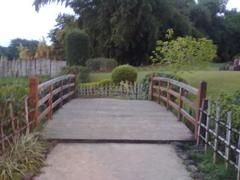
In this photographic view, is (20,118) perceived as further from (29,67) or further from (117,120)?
(29,67)

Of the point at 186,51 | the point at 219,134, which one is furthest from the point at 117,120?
the point at 186,51

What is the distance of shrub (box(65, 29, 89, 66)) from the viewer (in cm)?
2750

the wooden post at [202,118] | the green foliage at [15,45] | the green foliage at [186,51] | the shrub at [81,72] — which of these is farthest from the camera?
the green foliage at [15,45]

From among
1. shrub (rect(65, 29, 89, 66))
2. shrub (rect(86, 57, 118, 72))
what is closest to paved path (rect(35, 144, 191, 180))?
shrub (rect(86, 57, 118, 72))

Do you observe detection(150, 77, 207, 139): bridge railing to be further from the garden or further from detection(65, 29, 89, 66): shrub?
detection(65, 29, 89, 66): shrub

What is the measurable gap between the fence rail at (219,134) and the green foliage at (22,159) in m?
2.50

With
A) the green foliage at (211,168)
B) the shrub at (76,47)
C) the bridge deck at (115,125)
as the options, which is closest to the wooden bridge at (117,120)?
the bridge deck at (115,125)

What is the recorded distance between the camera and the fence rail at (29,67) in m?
25.7

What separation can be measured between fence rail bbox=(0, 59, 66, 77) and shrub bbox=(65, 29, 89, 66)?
5.04 ft

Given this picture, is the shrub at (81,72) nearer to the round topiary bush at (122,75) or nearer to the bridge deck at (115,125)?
the round topiary bush at (122,75)

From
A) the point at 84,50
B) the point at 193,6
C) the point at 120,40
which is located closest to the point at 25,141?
the point at 84,50

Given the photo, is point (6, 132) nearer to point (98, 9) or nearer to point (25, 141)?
point (25, 141)

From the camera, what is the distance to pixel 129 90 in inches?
727

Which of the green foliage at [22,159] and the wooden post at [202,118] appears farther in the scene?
the wooden post at [202,118]
